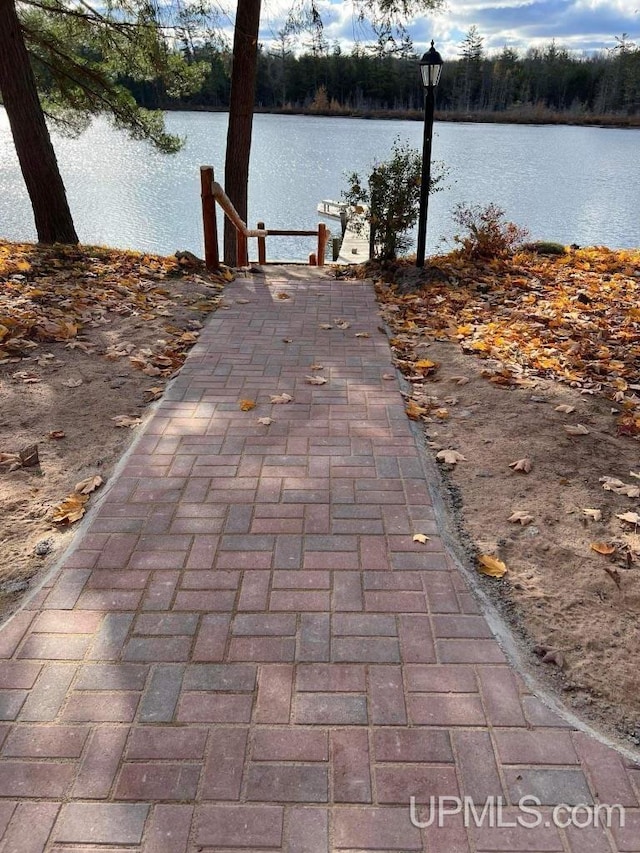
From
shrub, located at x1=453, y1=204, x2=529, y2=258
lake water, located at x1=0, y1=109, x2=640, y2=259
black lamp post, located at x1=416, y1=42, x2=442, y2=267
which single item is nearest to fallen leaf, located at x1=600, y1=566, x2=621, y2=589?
black lamp post, located at x1=416, y1=42, x2=442, y2=267

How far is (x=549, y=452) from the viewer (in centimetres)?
347

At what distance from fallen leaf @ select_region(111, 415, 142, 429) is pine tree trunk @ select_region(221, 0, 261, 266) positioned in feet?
26.2

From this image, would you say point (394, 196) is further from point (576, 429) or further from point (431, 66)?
point (576, 429)

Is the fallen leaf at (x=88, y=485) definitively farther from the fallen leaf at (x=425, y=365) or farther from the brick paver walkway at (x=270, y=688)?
the fallen leaf at (x=425, y=365)

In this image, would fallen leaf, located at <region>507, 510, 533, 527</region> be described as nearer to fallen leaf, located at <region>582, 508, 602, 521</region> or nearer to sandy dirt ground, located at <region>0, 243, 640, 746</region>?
sandy dirt ground, located at <region>0, 243, 640, 746</region>

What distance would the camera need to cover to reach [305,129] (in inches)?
2128

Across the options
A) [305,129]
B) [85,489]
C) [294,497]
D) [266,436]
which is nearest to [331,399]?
[266,436]

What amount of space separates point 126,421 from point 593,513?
275 cm

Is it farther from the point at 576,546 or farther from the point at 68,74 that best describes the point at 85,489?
the point at 68,74

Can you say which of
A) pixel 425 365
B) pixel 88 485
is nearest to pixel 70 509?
pixel 88 485

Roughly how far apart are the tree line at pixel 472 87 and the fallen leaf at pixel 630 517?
2915 inches

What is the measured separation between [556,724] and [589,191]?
30535 millimetres

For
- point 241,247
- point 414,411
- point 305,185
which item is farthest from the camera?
point 305,185

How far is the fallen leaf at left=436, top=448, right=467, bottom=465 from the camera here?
11.4 ft
